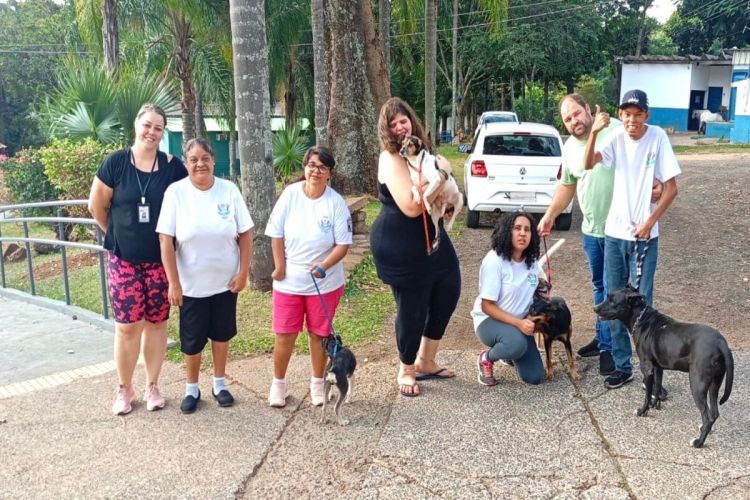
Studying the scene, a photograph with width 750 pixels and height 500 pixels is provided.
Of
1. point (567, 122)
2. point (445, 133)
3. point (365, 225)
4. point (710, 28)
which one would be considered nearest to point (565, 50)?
point (445, 133)

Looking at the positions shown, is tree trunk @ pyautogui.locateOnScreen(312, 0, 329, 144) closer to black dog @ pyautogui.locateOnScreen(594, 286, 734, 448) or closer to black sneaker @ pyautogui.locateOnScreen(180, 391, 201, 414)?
black sneaker @ pyautogui.locateOnScreen(180, 391, 201, 414)

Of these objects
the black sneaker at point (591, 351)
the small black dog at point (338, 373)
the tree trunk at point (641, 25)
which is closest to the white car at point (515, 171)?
the black sneaker at point (591, 351)

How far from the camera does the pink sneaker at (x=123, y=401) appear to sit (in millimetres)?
4043

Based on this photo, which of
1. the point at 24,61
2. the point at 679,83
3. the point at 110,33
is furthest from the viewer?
the point at 24,61

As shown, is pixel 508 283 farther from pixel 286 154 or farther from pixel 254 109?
pixel 286 154

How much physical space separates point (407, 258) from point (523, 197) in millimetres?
6365

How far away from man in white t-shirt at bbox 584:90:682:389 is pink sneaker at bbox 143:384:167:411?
2.81 metres

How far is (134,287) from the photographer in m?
3.96

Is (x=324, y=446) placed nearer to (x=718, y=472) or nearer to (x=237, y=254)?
(x=237, y=254)

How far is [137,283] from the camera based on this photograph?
396 centimetres

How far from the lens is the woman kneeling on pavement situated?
3.82m

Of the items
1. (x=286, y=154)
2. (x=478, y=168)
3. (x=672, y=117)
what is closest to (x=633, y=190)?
(x=478, y=168)

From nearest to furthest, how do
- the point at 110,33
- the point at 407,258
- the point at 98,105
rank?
the point at 407,258, the point at 98,105, the point at 110,33

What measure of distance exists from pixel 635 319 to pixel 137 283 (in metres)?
2.91
